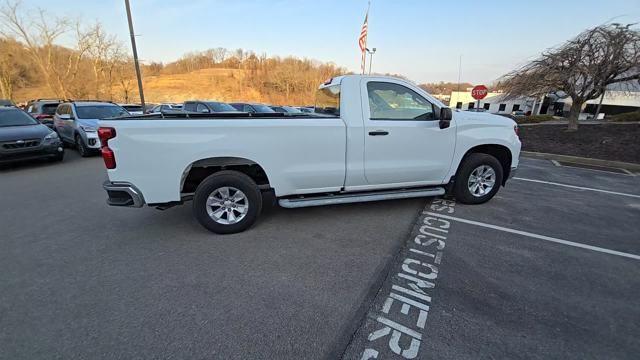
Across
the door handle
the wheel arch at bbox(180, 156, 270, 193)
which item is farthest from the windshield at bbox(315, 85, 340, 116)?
the wheel arch at bbox(180, 156, 270, 193)

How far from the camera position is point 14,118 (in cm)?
794

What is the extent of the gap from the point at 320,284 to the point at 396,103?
2.79m

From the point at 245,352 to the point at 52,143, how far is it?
29.9 feet

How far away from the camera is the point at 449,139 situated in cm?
442

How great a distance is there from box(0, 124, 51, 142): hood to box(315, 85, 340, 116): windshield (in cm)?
776

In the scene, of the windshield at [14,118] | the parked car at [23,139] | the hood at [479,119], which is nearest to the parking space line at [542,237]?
the hood at [479,119]

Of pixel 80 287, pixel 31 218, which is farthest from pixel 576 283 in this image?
pixel 31 218

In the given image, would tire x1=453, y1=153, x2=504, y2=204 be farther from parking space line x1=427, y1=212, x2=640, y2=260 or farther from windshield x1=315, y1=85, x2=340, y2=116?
windshield x1=315, y1=85, x2=340, y2=116

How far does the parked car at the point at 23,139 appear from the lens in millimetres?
7117

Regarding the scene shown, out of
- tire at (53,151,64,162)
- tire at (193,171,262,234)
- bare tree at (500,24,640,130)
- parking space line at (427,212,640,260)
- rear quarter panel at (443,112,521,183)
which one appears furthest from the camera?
bare tree at (500,24,640,130)

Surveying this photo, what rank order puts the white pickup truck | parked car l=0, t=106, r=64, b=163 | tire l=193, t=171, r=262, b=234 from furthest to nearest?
parked car l=0, t=106, r=64, b=163
tire l=193, t=171, r=262, b=234
the white pickup truck

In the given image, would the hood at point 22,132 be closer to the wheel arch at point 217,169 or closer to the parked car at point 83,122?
the parked car at point 83,122

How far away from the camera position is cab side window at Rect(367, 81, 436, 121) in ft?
13.5

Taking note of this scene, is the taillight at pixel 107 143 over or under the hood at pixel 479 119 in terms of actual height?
under
